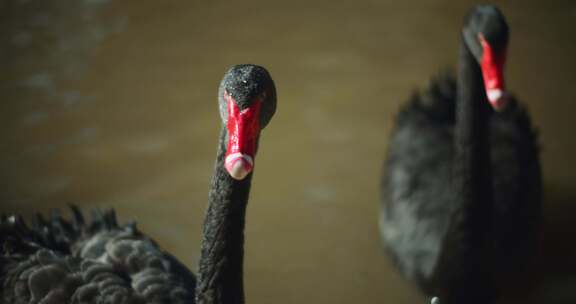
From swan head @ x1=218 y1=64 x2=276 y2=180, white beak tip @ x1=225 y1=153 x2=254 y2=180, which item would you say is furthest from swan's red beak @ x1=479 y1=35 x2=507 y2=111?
white beak tip @ x1=225 y1=153 x2=254 y2=180

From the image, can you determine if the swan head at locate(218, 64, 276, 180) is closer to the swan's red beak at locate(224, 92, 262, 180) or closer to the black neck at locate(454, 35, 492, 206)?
the swan's red beak at locate(224, 92, 262, 180)

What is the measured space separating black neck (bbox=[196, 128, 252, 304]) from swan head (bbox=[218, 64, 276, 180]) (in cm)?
15

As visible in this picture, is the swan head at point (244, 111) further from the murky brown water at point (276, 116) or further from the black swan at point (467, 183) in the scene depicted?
the murky brown water at point (276, 116)

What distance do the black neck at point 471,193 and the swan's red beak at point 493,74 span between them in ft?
0.30

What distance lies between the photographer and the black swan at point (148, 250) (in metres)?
1.64

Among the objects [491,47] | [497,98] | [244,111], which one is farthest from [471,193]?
[244,111]

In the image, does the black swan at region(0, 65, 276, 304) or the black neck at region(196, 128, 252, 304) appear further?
the black neck at region(196, 128, 252, 304)

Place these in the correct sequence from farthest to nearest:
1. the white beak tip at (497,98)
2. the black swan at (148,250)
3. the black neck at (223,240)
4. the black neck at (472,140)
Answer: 1. the black neck at (472,140)
2. the white beak tip at (497,98)
3. the black neck at (223,240)
4. the black swan at (148,250)

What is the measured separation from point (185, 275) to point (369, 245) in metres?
1.21

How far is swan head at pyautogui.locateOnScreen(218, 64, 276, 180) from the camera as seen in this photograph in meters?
1.53

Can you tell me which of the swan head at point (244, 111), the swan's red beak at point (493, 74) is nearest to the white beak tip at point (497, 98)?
the swan's red beak at point (493, 74)

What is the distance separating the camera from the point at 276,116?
3.90 metres

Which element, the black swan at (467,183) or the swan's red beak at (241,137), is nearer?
the swan's red beak at (241,137)

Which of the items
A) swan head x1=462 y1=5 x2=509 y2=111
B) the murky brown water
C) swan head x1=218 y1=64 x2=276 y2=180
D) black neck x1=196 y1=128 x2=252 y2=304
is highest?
the murky brown water
